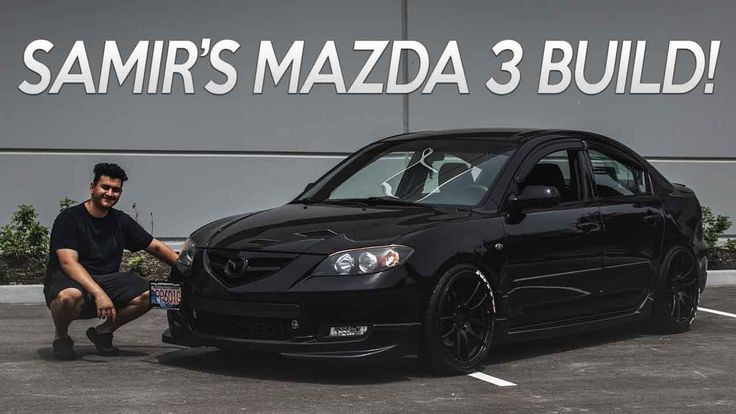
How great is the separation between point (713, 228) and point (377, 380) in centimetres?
790

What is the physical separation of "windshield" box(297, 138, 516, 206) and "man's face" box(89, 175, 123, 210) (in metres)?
1.28

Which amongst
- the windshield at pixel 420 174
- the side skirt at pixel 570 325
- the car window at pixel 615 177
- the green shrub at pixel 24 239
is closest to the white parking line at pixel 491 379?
the side skirt at pixel 570 325

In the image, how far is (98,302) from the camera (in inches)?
330

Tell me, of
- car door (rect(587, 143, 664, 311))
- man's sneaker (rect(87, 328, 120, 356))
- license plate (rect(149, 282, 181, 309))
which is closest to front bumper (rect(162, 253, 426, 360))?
license plate (rect(149, 282, 181, 309))

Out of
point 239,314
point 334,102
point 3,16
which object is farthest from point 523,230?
point 3,16

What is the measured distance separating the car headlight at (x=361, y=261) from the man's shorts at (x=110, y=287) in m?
1.75

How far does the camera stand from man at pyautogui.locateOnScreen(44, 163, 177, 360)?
28.5ft

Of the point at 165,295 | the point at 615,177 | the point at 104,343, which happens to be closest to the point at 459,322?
the point at 165,295

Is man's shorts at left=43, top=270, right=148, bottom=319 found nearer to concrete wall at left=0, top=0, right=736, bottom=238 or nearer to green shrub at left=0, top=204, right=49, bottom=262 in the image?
green shrub at left=0, top=204, right=49, bottom=262

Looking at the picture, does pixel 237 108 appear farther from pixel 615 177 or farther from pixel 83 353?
pixel 83 353

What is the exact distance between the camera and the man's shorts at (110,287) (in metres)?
8.77

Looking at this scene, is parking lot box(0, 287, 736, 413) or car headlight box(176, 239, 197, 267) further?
car headlight box(176, 239, 197, 267)

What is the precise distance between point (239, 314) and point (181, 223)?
7786 millimetres

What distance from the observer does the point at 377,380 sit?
7941 millimetres
